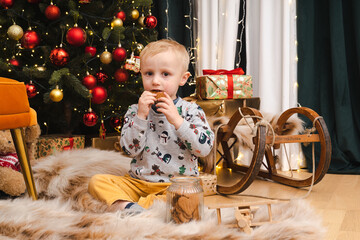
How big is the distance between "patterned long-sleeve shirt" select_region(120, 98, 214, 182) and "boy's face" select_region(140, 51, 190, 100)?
106 millimetres

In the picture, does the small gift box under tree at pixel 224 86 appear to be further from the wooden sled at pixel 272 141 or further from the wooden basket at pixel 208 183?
the wooden basket at pixel 208 183

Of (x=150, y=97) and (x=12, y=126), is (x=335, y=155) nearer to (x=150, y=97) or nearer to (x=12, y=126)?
(x=150, y=97)

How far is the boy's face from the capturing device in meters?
1.31

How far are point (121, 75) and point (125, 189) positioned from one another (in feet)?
3.24

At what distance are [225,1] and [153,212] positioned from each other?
5.65 ft

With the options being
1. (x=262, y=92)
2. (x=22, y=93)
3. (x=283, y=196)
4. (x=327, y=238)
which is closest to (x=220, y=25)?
(x=262, y=92)

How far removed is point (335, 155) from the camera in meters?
2.21

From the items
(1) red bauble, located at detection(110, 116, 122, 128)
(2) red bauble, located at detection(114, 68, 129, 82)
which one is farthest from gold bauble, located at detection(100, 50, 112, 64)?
(1) red bauble, located at detection(110, 116, 122, 128)

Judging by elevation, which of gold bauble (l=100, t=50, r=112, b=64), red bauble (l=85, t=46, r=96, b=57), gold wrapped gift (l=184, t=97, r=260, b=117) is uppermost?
red bauble (l=85, t=46, r=96, b=57)

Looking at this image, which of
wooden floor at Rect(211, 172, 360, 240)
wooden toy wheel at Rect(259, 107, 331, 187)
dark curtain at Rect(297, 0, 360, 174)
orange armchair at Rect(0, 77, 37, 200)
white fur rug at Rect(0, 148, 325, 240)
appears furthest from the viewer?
dark curtain at Rect(297, 0, 360, 174)

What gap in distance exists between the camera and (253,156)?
153 centimetres

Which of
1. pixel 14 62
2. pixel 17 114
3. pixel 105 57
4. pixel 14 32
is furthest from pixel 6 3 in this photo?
pixel 17 114

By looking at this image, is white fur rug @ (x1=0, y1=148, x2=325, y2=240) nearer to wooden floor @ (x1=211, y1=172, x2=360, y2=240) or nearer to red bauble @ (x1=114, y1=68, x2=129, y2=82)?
wooden floor @ (x1=211, y1=172, x2=360, y2=240)

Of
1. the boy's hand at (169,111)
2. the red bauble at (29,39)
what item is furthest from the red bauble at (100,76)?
the boy's hand at (169,111)
